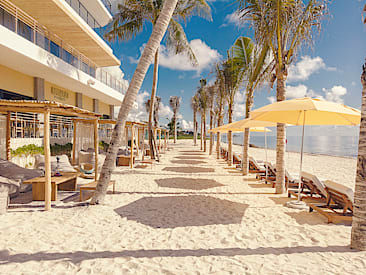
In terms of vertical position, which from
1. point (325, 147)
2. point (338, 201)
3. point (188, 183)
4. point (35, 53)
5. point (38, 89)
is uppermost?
point (35, 53)

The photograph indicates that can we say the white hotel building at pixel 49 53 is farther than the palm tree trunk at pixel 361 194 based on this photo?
Yes

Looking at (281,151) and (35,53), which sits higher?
(35,53)

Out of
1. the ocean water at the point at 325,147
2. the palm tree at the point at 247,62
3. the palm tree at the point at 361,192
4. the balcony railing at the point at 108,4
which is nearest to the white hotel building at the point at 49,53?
the balcony railing at the point at 108,4

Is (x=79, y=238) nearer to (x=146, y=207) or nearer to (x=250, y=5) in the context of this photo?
(x=146, y=207)

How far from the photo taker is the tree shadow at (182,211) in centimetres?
417

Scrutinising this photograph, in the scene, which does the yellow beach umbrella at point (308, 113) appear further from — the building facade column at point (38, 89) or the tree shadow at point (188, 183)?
the building facade column at point (38, 89)

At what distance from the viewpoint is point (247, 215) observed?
451 cm

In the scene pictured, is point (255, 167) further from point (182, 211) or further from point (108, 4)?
point (108, 4)

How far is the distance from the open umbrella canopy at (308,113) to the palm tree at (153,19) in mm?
8243

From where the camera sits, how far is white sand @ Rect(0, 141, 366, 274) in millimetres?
2707

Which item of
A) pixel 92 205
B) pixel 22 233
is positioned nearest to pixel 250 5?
pixel 92 205

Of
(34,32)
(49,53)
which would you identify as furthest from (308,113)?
(34,32)

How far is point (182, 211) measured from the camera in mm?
4742

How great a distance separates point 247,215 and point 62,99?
14.9 meters
